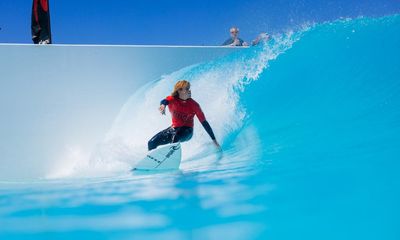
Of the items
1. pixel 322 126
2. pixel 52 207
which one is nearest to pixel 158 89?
pixel 322 126

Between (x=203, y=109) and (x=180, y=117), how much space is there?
1.74 metres

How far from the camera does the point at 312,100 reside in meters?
5.28

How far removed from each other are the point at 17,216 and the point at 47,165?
4.12 m

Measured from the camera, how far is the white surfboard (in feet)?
13.3

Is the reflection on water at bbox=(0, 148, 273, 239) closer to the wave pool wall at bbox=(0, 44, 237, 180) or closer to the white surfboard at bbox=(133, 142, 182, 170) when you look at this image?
the white surfboard at bbox=(133, 142, 182, 170)

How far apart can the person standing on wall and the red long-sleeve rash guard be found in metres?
2.58

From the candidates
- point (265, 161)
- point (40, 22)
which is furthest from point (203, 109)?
point (265, 161)

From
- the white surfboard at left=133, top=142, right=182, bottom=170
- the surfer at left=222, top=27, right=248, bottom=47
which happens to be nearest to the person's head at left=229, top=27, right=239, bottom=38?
the surfer at left=222, top=27, right=248, bottom=47

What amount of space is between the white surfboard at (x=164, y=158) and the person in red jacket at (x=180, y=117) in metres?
0.46

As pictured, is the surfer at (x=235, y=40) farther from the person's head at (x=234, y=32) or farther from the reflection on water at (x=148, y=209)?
the reflection on water at (x=148, y=209)

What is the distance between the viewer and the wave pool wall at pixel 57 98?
18.6 feet

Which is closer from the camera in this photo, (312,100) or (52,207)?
(52,207)

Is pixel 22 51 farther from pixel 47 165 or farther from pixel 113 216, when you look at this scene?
pixel 113 216

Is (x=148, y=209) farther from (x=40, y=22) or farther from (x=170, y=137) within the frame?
(x=40, y=22)
